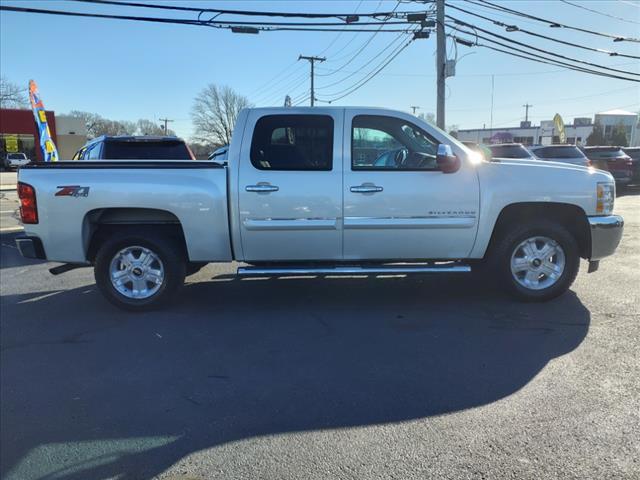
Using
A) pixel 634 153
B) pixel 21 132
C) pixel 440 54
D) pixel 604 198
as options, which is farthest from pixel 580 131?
pixel 604 198

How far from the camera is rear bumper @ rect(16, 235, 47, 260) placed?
4.87 m

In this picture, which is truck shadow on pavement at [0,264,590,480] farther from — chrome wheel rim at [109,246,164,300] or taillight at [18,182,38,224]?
taillight at [18,182,38,224]

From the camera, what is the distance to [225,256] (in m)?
5.01

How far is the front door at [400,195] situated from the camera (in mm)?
4824

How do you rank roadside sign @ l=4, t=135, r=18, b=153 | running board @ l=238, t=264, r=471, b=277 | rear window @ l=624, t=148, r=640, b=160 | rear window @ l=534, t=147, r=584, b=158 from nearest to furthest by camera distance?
running board @ l=238, t=264, r=471, b=277
rear window @ l=534, t=147, r=584, b=158
rear window @ l=624, t=148, r=640, b=160
roadside sign @ l=4, t=135, r=18, b=153

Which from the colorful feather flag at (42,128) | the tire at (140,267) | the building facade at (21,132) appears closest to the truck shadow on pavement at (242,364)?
the tire at (140,267)

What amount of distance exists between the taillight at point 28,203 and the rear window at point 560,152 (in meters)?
15.2

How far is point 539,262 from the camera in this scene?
507cm

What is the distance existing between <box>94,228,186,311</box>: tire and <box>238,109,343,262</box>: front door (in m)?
0.83

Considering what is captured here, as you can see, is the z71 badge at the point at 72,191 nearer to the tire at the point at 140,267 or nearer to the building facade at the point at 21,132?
the tire at the point at 140,267

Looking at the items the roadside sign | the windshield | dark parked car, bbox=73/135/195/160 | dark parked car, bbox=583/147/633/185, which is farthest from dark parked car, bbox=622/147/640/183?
the roadside sign

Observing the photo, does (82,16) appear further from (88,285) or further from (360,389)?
(360,389)

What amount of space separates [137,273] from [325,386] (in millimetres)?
2692

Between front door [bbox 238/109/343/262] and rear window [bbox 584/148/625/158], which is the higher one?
rear window [bbox 584/148/625/158]
